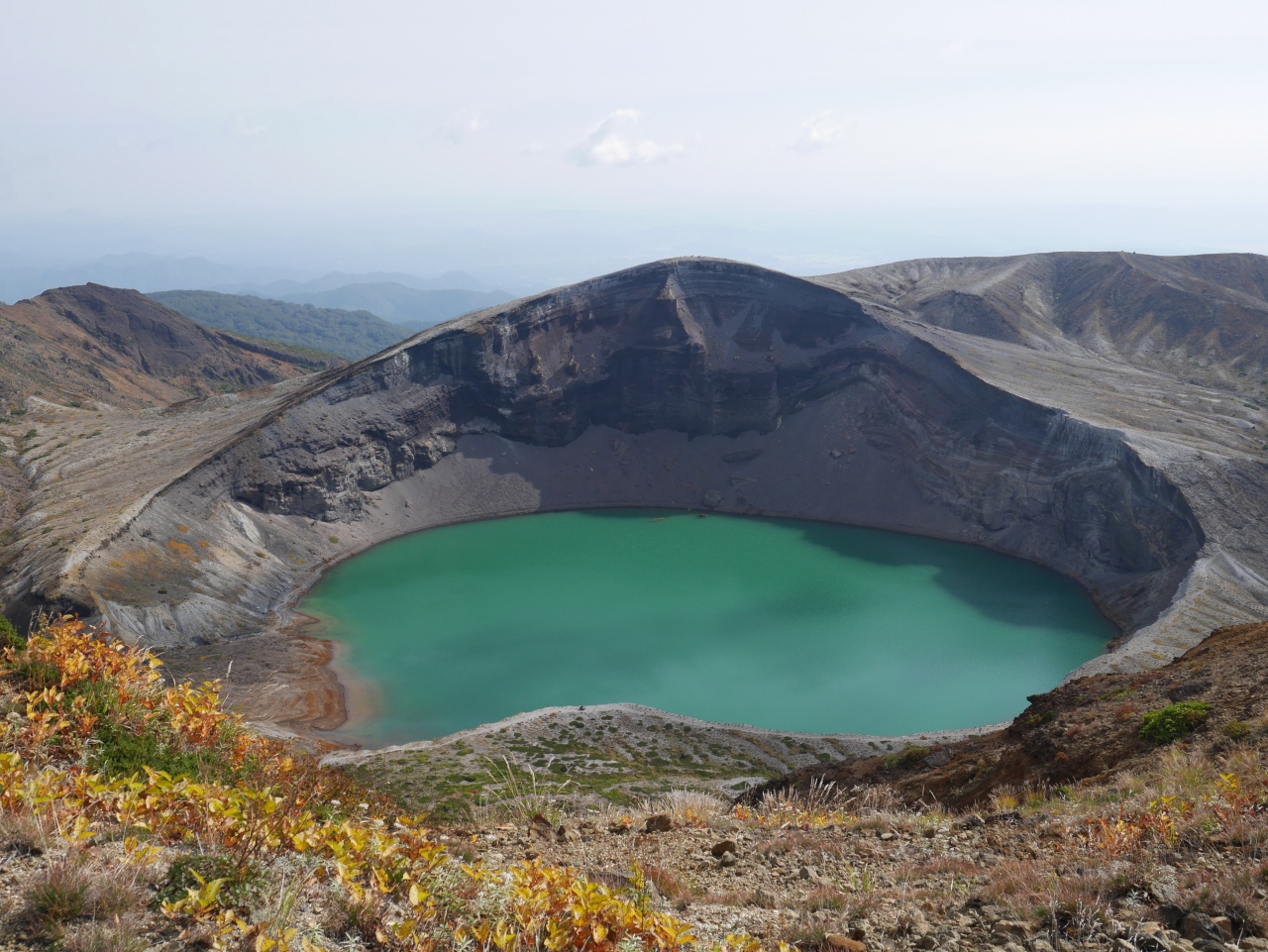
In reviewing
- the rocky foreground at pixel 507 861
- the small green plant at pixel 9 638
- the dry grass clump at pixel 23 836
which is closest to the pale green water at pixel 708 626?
the rocky foreground at pixel 507 861

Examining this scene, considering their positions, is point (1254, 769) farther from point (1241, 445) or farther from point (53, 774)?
point (1241, 445)

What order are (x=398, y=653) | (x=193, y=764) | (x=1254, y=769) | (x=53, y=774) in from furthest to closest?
(x=398, y=653) → (x=1254, y=769) → (x=193, y=764) → (x=53, y=774)

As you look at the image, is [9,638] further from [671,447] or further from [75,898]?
[671,447]

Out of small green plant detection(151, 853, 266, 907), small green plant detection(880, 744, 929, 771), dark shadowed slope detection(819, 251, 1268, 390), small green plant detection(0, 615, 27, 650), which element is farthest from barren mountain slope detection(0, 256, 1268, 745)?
small green plant detection(151, 853, 266, 907)

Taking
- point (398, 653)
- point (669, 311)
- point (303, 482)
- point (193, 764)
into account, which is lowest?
point (398, 653)

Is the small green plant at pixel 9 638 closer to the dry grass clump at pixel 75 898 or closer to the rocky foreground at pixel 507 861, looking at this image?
the rocky foreground at pixel 507 861

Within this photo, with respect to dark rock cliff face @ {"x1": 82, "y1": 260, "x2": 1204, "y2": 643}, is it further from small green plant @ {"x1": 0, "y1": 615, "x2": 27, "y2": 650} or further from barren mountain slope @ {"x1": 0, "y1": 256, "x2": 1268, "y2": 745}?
small green plant @ {"x1": 0, "y1": 615, "x2": 27, "y2": 650}

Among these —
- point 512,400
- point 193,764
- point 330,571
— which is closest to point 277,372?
point 512,400

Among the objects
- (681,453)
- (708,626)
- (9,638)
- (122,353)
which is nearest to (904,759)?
(9,638)
